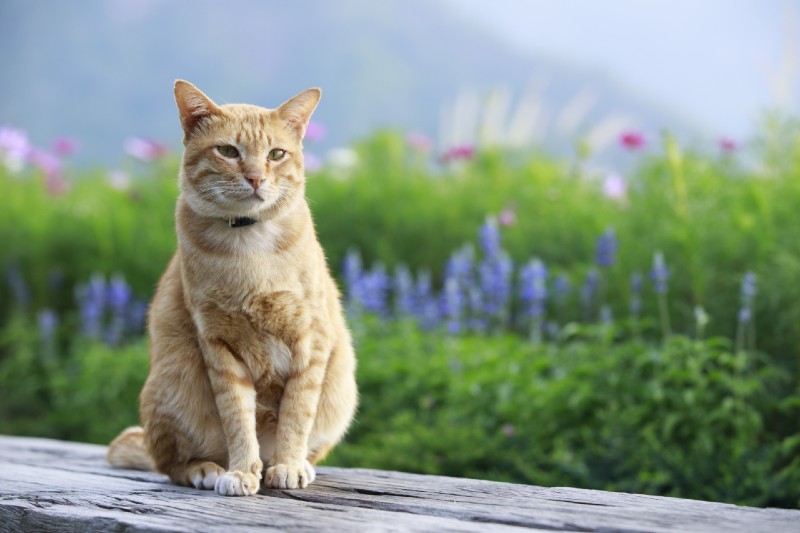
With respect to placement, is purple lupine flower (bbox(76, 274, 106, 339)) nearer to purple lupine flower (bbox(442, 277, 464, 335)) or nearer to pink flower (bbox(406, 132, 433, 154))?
purple lupine flower (bbox(442, 277, 464, 335))

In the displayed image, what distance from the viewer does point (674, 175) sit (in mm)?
4703

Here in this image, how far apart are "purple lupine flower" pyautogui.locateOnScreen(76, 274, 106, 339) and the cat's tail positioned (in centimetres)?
290

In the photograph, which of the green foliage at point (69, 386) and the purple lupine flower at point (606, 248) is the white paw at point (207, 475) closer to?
the purple lupine flower at point (606, 248)

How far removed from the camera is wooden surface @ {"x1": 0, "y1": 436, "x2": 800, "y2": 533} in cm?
196

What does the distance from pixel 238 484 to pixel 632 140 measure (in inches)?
152

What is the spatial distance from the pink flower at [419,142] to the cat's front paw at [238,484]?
555cm

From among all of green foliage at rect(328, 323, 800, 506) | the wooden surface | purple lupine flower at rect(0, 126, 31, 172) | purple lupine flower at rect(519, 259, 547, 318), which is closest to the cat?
the wooden surface

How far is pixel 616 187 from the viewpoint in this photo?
5.59 m

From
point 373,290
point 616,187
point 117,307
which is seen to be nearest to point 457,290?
point 373,290

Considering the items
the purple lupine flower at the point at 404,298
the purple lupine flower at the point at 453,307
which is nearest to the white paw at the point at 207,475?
the purple lupine flower at the point at 453,307

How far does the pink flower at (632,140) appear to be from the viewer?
5508 mm

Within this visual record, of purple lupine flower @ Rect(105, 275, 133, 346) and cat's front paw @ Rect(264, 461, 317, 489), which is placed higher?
purple lupine flower @ Rect(105, 275, 133, 346)

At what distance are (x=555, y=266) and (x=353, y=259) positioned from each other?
4.28 feet

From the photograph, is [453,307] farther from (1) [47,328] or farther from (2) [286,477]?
(1) [47,328]
